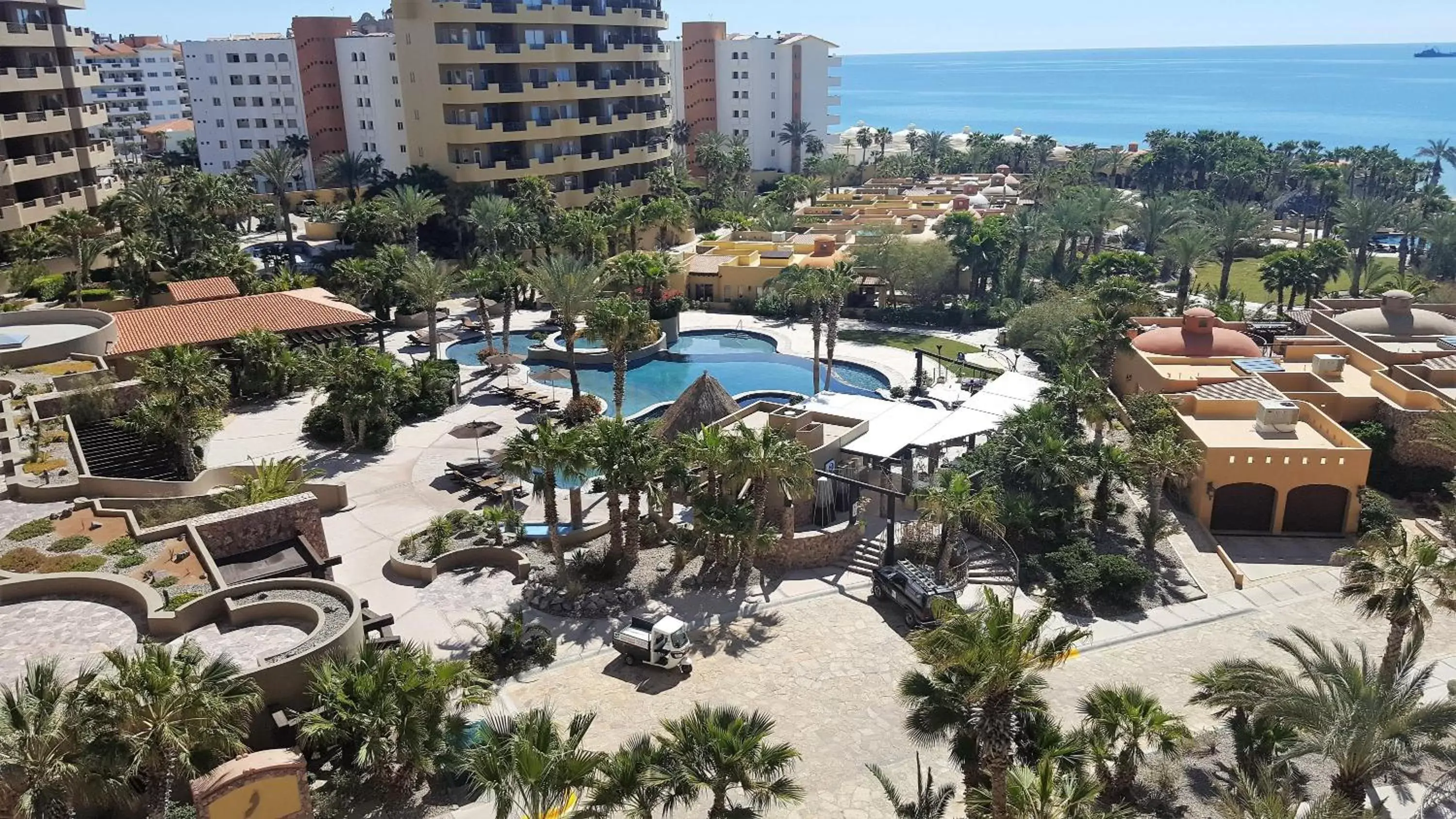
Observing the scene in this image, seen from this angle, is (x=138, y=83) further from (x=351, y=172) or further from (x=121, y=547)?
(x=121, y=547)

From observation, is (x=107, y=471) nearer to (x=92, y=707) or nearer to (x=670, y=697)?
(x=92, y=707)

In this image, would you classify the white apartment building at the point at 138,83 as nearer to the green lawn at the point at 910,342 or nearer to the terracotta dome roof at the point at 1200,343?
the green lawn at the point at 910,342

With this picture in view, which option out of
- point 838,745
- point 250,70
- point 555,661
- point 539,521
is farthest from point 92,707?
point 250,70

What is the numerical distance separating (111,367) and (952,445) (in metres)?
34.5

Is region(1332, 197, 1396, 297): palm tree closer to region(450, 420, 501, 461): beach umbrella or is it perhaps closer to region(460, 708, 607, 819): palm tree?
region(450, 420, 501, 461): beach umbrella

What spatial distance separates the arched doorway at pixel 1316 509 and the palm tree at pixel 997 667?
21.3 metres

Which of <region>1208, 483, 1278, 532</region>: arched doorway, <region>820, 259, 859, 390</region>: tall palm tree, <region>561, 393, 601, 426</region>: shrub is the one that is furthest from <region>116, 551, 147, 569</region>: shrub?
<region>1208, 483, 1278, 532</region>: arched doorway

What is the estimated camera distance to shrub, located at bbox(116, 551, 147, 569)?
25.5m

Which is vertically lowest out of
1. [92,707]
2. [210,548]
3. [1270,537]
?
[1270,537]

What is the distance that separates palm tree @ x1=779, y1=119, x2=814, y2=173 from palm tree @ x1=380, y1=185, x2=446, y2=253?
61.9 metres

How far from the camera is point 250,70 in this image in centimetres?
10000

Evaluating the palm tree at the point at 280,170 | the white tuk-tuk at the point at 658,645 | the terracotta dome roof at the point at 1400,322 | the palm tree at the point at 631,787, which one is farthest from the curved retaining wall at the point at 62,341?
the terracotta dome roof at the point at 1400,322

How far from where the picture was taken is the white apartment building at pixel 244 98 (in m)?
99.1

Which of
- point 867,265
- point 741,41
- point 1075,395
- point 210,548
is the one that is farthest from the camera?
point 741,41
